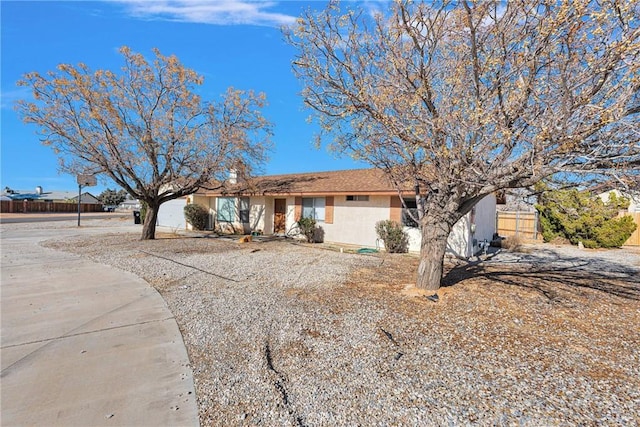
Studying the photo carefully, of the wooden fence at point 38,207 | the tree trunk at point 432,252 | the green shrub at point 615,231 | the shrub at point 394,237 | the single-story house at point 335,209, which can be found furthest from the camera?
the wooden fence at point 38,207

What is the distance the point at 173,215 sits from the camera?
2369 centimetres

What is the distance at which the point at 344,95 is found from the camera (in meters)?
5.98

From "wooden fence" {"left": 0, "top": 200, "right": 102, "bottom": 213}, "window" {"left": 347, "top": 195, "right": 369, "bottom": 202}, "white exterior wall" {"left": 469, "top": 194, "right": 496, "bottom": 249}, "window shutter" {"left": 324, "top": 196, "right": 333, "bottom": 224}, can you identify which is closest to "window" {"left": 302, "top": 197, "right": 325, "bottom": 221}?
"window shutter" {"left": 324, "top": 196, "right": 333, "bottom": 224}

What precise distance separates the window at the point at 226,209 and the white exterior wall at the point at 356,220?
666 centimetres

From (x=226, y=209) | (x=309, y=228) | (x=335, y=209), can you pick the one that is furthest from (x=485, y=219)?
(x=226, y=209)

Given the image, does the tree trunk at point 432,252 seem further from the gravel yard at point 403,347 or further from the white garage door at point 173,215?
the white garage door at point 173,215

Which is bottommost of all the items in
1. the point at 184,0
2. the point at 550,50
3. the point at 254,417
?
the point at 254,417

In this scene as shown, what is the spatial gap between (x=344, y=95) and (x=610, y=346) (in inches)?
215

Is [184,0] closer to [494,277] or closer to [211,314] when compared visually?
[211,314]

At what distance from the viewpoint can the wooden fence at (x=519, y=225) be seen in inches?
723

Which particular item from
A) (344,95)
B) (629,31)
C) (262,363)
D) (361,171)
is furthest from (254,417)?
(361,171)

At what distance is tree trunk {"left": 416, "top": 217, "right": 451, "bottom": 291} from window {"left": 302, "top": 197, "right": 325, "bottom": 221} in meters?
9.01

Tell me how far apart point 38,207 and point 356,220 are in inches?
2104

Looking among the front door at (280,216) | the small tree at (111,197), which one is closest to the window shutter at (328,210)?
the front door at (280,216)
